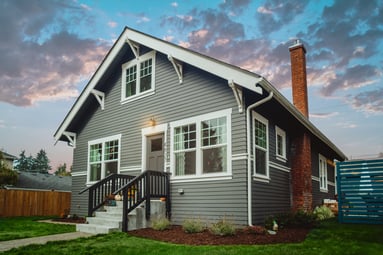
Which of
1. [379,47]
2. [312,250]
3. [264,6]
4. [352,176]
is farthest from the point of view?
[379,47]

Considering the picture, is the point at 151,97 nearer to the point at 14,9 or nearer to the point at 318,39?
the point at 14,9

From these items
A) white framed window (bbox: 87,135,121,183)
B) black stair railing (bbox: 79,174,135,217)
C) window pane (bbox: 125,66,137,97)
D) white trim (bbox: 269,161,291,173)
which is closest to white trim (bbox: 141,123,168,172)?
black stair railing (bbox: 79,174,135,217)

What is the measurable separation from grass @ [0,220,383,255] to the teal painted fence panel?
291 centimetres

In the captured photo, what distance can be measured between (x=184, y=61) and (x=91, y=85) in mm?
4826

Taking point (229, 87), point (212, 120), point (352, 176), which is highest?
point (229, 87)

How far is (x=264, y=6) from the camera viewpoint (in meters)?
11.8

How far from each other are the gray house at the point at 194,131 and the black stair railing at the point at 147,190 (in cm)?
19

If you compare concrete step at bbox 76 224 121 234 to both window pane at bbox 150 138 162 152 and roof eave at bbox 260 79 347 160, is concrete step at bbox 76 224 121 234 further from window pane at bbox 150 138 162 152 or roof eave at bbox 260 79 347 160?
roof eave at bbox 260 79 347 160

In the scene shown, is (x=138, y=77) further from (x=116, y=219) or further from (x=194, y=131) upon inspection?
(x=116, y=219)

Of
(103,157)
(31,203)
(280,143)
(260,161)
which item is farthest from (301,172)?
(31,203)

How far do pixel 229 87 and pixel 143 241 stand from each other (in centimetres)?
444

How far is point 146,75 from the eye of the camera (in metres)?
11.0

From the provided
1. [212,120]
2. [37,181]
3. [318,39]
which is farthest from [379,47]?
[37,181]

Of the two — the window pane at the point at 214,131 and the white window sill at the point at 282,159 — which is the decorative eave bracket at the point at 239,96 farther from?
the white window sill at the point at 282,159
